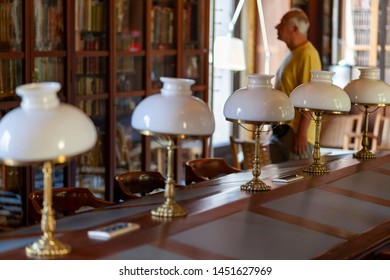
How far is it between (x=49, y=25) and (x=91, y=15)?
600 millimetres

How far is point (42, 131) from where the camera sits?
2598mm

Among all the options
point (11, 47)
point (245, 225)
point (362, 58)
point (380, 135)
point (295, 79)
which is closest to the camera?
point (245, 225)

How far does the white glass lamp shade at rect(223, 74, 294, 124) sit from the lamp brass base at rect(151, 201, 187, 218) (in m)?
0.67

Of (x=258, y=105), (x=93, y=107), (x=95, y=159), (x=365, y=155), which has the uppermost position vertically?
(x=258, y=105)

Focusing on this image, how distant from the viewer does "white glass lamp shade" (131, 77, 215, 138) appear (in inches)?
126

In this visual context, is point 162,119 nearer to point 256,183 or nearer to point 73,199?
point 256,183

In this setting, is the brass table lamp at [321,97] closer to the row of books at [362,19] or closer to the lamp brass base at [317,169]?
the lamp brass base at [317,169]

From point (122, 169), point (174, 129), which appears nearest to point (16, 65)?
point (122, 169)

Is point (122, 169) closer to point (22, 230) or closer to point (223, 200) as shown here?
point (223, 200)

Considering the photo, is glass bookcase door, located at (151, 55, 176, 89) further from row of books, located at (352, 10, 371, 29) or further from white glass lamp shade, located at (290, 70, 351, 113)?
row of books, located at (352, 10, 371, 29)

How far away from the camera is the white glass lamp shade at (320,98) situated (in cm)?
445

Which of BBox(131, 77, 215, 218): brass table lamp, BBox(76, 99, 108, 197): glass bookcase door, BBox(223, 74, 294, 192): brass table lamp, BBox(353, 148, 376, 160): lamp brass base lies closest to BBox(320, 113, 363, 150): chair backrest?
BBox(76, 99, 108, 197): glass bookcase door

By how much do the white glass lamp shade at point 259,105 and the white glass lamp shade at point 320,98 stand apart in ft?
1.65

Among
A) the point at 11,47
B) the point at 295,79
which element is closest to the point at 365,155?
the point at 295,79
